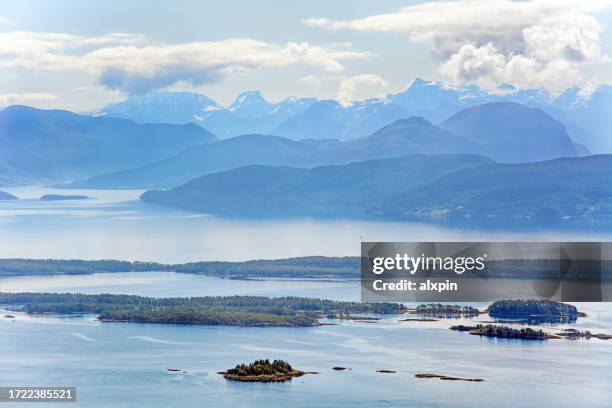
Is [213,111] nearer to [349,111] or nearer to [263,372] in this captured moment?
[349,111]

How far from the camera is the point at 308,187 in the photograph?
48062mm

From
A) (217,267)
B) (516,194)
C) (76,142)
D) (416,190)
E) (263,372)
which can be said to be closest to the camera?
(263,372)

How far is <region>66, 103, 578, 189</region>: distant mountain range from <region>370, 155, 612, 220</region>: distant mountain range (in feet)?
37.8

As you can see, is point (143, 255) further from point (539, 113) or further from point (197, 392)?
point (539, 113)

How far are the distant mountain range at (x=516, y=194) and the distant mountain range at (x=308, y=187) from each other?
2271 mm

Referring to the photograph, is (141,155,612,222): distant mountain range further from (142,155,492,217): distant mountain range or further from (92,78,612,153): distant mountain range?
(92,78,612,153): distant mountain range

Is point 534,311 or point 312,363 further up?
point 534,311

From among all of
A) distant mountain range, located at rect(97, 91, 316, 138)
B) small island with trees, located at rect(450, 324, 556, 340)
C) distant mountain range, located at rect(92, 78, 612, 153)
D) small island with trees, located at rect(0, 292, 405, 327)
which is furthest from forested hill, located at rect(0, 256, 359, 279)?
distant mountain range, located at rect(97, 91, 316, 138)

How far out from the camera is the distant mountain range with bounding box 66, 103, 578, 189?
56.7m

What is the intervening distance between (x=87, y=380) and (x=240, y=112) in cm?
6907

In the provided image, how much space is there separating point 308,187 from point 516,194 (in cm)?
949

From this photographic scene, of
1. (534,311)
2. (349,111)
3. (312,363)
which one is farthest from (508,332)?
(349,111)

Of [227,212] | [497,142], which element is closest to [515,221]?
[227,212]

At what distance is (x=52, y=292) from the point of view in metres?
22.7
